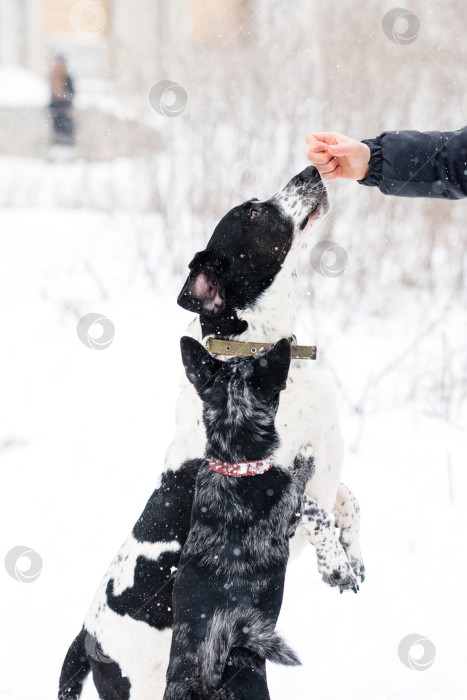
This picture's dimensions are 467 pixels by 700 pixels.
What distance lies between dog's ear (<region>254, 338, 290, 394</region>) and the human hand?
97 cm

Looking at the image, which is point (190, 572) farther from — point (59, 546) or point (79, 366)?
point (79, 366)

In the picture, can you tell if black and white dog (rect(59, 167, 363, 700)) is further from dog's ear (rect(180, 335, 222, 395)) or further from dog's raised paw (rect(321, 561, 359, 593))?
dog's ear (rect(180, 335, 222, 395))

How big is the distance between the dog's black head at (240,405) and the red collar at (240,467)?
0.02 m

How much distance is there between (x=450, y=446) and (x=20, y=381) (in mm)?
3781

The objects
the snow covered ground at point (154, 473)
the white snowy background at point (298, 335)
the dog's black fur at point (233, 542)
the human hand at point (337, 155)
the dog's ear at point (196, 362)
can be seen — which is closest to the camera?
the dog's black fur at point (233, 542)

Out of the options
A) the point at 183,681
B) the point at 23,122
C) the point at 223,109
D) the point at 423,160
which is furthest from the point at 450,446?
the point at 23,122

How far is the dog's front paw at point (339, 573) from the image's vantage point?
2518 mm

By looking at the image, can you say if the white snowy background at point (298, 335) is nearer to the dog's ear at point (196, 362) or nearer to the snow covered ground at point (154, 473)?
the snow covered ground at point (154, 473)
